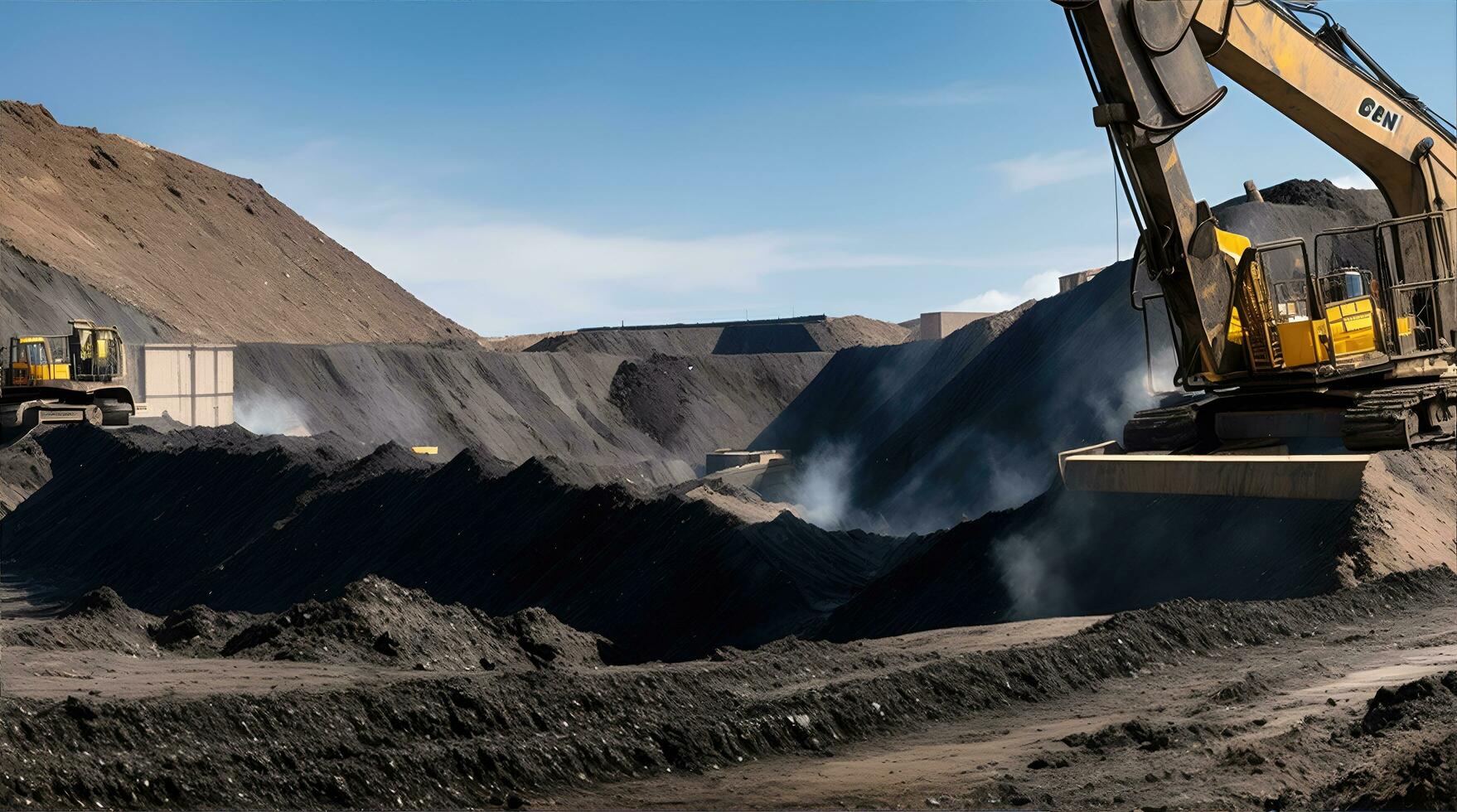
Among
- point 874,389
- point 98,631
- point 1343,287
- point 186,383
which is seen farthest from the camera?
point 874,389

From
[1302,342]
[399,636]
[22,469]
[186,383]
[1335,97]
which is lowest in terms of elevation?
[399,636]

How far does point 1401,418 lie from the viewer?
11.2 m

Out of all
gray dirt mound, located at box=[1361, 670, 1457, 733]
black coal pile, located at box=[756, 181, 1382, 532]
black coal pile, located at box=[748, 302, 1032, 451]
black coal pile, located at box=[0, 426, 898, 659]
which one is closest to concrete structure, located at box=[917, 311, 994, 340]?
black coal pile, located at box=[748, 302, 1032, 451]

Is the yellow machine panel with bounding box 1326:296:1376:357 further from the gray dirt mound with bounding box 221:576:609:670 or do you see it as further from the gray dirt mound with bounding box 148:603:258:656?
the gray dirt mound with bounding box 148:603:258:656

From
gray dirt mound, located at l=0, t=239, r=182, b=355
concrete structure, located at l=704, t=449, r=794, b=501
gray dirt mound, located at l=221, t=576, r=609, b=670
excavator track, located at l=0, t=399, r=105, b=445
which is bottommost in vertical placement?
gray dirt mound, located at l=221, t=576, r=609, b=670

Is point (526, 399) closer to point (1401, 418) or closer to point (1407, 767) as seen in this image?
point (1401, 418)

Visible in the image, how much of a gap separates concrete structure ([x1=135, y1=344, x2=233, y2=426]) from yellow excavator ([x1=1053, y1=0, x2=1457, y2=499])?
3023 centimetres

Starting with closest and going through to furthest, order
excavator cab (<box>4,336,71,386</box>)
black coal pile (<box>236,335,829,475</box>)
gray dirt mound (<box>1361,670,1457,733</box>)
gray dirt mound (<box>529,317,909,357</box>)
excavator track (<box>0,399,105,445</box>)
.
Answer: gray dirt mound (<box>1361,670,1457,733</box>) → excavator cab (<box>4,336,71,386</box>) → excavator track (<box>0,399,105,445</box>) → black coal pile (<box>236,335,829,475</box>) → gray dirt mound (<box>529,317,909,357</box>)

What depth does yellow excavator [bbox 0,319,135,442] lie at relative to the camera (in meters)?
29.8

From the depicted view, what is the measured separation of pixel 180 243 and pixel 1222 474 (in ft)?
208

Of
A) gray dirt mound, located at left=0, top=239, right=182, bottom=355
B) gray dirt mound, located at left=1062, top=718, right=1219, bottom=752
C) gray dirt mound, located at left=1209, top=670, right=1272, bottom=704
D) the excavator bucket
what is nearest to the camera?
gray dirt mound, located at left=1062, top=718, right=1219, bottom=752

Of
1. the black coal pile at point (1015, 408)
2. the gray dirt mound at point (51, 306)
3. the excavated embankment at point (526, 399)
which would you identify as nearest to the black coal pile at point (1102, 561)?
the black coal pile at point (1015, 408)

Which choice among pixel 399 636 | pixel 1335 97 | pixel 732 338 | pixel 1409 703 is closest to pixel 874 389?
pixel 399 636

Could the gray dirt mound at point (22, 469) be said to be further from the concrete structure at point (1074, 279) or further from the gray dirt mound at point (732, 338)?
the gray dirt mound at point (732, 338)
